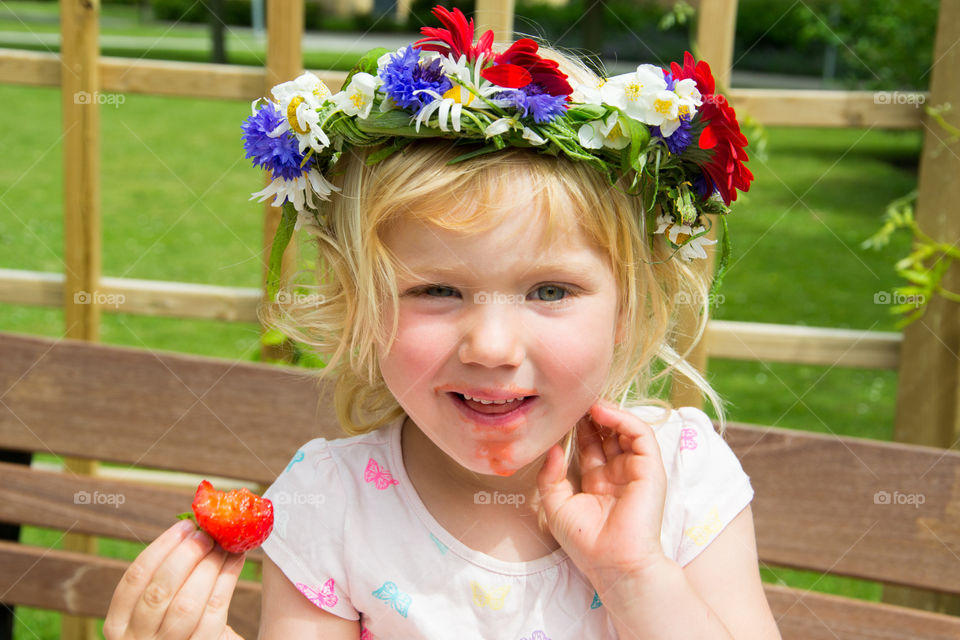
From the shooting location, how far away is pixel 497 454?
5.24 feet

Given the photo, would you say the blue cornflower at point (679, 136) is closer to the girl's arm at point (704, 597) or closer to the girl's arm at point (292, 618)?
the girl's arm at point (704, 597)

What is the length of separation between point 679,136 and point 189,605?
108 cm

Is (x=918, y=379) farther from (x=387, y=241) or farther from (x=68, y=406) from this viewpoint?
(x=68, y=406)

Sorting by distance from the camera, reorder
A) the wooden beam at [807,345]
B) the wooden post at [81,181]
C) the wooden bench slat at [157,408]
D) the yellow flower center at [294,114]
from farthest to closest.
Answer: the wooden post at [81,181] < the wooden beam at [807,345] < the wooden bench slat at [157,408] < the yellow flower center at [294,114]

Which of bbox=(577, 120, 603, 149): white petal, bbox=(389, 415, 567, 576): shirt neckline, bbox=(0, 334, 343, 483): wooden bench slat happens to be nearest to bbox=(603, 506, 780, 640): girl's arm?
bbox=(389, 415, 567, 576): shirt neckline

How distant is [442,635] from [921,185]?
178 cm

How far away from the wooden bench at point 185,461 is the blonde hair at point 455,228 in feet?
1.34

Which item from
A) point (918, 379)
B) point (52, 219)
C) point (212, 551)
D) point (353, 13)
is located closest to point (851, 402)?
point (918, 379)

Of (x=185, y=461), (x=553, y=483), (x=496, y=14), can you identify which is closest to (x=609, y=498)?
(x=553, y=483)

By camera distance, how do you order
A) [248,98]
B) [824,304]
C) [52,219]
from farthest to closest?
[52,219] → [824,304] → [248,98]

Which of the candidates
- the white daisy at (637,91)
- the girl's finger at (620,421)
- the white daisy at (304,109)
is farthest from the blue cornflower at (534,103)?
the girl's finger at (620,421)

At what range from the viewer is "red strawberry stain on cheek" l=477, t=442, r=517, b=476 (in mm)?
1594

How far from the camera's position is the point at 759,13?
976 inches

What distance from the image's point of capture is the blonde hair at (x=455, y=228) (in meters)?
1.55
